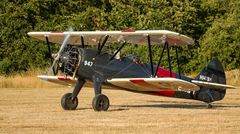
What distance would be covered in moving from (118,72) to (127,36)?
103cm

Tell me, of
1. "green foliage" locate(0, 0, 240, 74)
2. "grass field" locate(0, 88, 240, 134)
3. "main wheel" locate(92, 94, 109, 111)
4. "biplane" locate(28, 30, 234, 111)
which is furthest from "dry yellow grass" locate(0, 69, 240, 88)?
"main wheel" locate(92, 94, 109, 111)

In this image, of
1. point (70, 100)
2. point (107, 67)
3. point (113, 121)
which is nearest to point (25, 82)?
point (70, 100)

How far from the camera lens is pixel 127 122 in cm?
1360

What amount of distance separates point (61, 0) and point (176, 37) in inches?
1027

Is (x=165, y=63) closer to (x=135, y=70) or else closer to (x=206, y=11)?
(x=206, y=11)

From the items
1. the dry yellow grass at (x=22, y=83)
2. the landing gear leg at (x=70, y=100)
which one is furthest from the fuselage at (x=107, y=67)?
the dry yellow grass at (x=22, y=83)

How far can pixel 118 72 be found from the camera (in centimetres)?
1770

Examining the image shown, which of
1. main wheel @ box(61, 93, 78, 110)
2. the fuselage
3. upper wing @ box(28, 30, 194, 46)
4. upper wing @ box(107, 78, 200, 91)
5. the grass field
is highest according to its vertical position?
upper wing @ box(28, 30, 194, 46)

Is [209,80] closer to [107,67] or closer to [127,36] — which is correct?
[127,36]

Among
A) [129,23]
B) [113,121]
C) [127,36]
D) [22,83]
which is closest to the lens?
[113,121]

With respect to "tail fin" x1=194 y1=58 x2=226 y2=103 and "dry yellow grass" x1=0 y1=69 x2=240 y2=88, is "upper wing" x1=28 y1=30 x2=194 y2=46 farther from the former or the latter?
"dry yellow grass" x1=0 y1=69 x2=240 y2=88

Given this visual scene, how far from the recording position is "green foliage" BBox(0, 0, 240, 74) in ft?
128

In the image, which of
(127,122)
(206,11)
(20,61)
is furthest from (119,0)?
(127,122)

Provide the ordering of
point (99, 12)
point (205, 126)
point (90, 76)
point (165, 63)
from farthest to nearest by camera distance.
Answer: point (99, 12)
point (165, 63)
point (90, 76)
point (205, 126)
